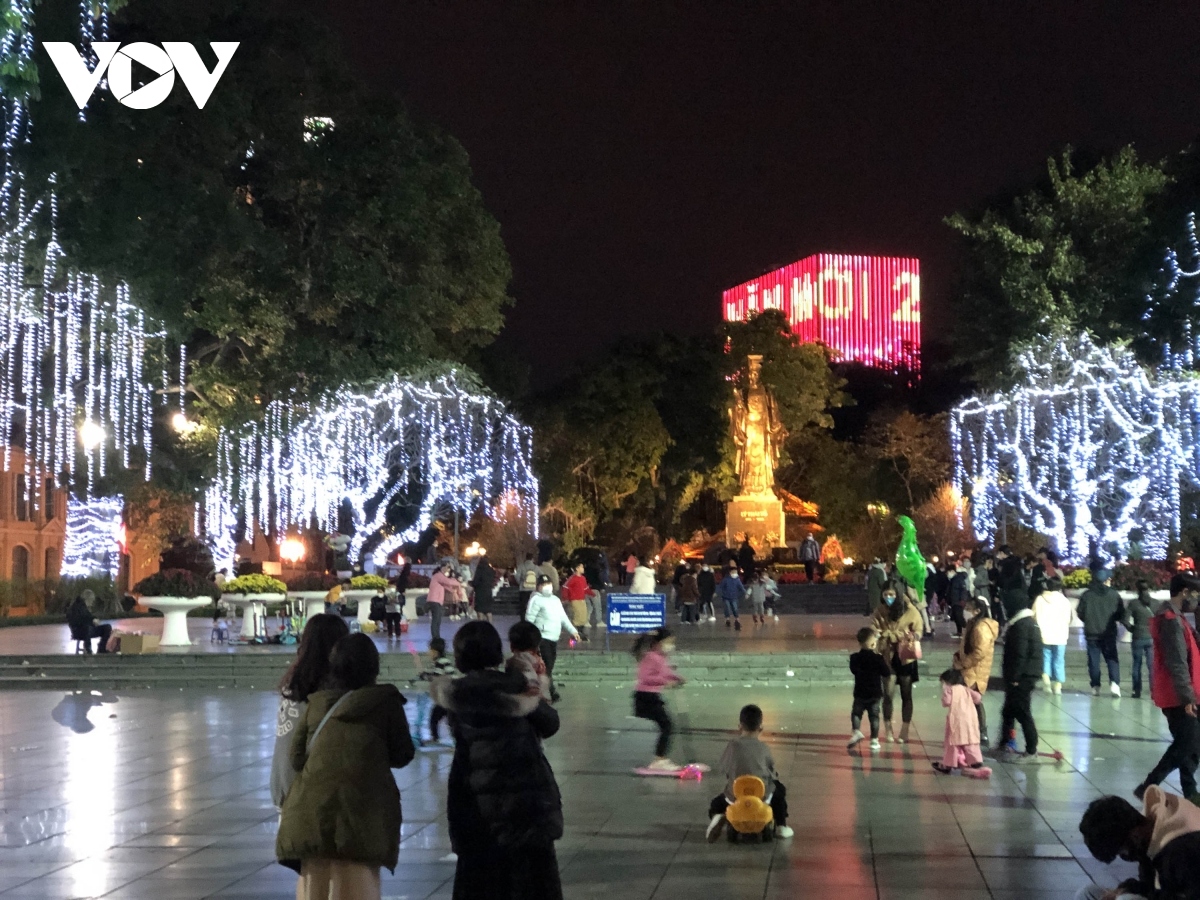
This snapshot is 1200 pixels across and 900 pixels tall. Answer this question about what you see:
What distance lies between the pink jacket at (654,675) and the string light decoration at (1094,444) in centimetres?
3409

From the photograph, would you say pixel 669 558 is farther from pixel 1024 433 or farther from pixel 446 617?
pixel 446 617

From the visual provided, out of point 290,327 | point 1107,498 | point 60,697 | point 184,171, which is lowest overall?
point 60,697

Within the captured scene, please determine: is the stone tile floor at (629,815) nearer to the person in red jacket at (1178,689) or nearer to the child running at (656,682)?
the child running at (656,682)

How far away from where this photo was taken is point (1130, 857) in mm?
5191

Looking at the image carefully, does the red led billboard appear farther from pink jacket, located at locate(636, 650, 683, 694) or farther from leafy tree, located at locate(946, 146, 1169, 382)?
pink jacket, located at locate(636, 650, 683, 694)

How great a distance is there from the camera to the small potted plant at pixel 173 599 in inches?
1013

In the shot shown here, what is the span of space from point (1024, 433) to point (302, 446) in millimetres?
21413

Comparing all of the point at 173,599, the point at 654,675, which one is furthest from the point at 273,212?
the point at 654,675

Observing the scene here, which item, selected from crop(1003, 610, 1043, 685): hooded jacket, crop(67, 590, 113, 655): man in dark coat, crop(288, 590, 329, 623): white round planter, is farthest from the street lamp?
crop(1003, 610, 1043, 685): hooded jacket

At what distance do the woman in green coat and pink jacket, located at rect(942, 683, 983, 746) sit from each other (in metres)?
7.22

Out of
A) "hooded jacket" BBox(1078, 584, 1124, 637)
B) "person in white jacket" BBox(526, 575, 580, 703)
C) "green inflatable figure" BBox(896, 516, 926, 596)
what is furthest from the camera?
"green inflatable figure" BBox(896, 516, 926, 596)

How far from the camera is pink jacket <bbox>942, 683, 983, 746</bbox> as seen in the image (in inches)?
467

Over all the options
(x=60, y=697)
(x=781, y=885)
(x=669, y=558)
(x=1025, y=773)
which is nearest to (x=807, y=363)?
(x=669, y=558)

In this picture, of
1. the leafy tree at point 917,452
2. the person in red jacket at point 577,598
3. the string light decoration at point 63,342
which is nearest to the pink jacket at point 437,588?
the person in red jacket at point 577,598
